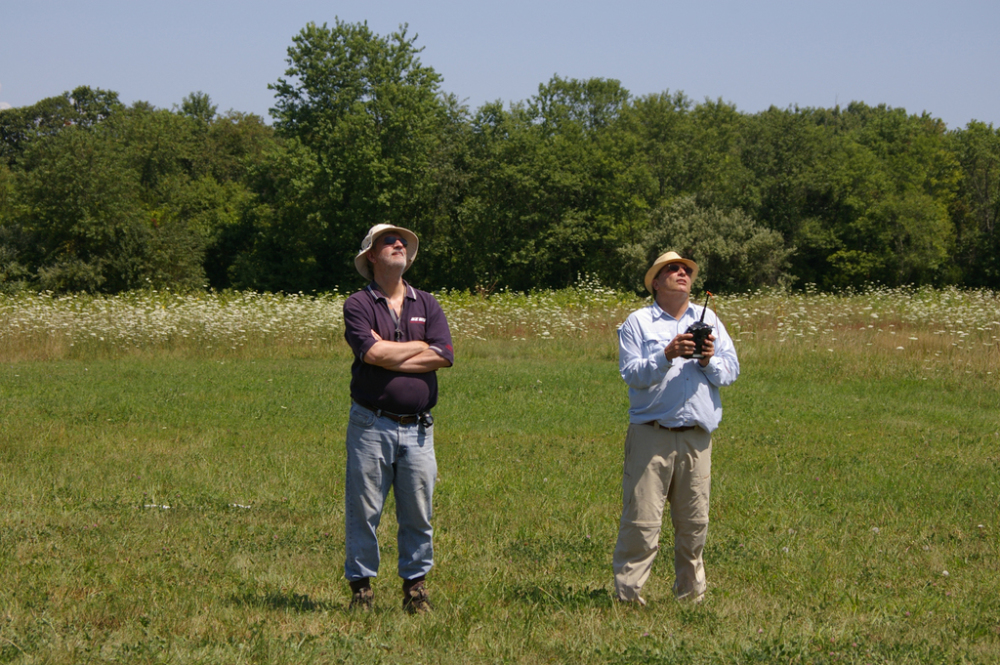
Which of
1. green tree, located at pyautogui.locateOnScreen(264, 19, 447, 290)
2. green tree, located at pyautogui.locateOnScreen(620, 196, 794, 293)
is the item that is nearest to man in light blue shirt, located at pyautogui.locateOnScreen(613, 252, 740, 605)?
green tree, located at pyautogui.locateOnScreen(620, 196, 794, 293)

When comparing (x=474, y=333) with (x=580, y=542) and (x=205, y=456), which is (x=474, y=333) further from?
(x=580, y=542)

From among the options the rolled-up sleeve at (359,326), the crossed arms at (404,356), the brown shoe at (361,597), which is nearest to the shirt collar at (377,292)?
the rolled-up sleeve at (359,326)

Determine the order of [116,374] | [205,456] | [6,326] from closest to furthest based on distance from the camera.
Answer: [205,456] < [116,374] < [6,326]

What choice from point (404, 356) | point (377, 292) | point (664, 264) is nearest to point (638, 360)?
point (664, 264)

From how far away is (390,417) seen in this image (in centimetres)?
493

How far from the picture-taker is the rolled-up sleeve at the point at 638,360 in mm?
4953

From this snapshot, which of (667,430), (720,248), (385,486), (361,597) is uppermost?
(720,248)

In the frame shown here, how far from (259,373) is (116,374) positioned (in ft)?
8.60

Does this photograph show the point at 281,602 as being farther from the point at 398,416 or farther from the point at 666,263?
the point at 666,263

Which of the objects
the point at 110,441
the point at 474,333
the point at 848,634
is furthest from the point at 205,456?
the point at 474,333

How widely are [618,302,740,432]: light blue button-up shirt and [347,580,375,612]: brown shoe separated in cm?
185

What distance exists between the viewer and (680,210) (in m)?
47.2

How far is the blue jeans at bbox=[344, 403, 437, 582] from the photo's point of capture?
16.1 feet

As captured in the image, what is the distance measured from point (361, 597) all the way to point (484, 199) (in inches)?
1991
